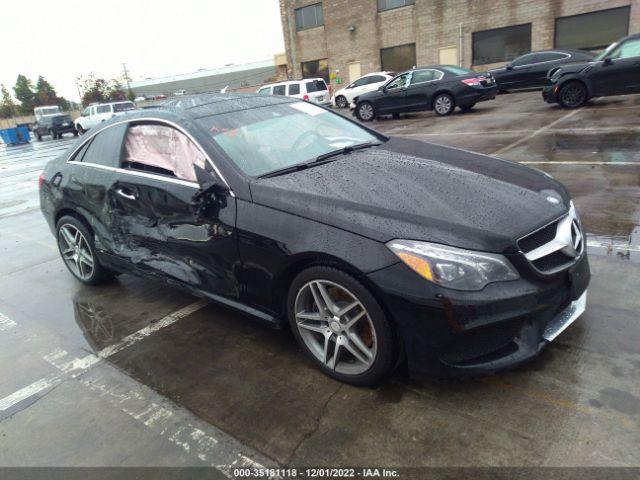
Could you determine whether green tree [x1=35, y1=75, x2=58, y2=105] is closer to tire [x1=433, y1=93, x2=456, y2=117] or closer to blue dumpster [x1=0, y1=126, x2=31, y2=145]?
blue dumpster [x1=0, y1=126, x2=31, y2=145]

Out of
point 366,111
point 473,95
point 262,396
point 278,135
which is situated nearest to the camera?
point 262,396

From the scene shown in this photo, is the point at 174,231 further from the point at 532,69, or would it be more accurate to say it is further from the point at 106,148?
the point at 532,69

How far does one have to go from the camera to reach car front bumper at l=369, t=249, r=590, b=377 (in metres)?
2.32

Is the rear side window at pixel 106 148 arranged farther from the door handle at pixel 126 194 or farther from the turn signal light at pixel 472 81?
the turn signal light at pixel 472 81

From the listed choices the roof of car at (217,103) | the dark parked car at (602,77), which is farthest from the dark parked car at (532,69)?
the roof of car at (217,103)

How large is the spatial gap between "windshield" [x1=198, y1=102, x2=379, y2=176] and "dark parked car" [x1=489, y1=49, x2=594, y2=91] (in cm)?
1554

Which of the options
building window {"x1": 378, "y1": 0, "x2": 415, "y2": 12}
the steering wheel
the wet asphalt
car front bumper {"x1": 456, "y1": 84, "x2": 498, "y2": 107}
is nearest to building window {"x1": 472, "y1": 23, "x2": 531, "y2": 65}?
building window {"x1": 378, "y1": 0, "x2": 415, "y2": 12}

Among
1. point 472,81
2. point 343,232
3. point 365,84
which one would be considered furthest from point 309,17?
point 343,232

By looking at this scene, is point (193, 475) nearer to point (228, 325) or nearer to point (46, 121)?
point (228, 325)

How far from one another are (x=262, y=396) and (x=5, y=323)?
2753mm

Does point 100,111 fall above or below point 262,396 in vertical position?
above

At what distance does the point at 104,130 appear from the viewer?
4.34m

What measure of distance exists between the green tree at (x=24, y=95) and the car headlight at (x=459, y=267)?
85.8 m

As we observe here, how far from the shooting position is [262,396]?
9.37 ft
